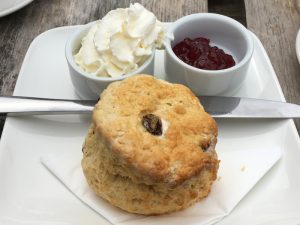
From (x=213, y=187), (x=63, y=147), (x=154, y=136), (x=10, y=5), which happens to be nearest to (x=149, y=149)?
(x=154, y=136)

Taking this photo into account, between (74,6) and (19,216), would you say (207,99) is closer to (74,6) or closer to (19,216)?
(19,216)

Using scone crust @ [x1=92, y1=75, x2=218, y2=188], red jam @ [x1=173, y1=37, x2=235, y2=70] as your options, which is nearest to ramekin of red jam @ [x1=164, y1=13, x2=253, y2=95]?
red jam @ [x1=173, y1=37, x2=235, y2=70]

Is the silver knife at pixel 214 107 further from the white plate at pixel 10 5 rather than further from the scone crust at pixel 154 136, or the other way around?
the white plate at pixel 10 5

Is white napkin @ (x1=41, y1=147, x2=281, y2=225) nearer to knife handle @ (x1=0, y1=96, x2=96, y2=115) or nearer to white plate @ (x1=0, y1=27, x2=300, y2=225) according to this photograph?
white plate @ (x1=0, y1=27, x2=300, y2=225)

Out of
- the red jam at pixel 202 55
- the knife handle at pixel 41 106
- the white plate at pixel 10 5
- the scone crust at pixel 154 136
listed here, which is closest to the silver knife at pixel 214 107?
the knife handle at pixel 41 106

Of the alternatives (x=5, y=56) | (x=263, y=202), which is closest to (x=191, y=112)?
(x=263, y=202)

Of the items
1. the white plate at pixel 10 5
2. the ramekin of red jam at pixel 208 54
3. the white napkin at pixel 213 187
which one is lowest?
the white napkin at pixel 213 187

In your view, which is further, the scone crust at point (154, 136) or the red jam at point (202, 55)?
the red jam at point (202, 55)

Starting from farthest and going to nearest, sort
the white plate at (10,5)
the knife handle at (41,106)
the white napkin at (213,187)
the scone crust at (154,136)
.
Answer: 1. the white plate at (10,5)
2. the knife handle at (41,106)
3. the white napkin at (213,187)
4. the scone crust at (154,136)

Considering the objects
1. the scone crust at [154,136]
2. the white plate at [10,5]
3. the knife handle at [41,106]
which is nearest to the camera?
the scone crust at [154,136]

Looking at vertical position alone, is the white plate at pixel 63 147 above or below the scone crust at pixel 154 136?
below
